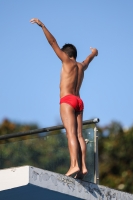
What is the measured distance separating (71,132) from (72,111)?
331 millimetres

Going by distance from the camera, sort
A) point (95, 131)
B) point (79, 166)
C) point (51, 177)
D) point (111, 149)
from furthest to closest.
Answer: point (111, 149)
point (95, 131)
point (79, 166)
point (51, 177)

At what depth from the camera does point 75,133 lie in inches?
413

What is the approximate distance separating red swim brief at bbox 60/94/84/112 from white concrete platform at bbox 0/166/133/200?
44.4 inches

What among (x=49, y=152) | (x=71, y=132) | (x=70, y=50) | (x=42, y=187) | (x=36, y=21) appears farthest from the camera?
(x=49, y=152)

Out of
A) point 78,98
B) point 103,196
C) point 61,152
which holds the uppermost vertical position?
point 78,98

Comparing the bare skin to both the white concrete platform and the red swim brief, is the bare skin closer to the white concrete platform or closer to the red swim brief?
the red swim brief

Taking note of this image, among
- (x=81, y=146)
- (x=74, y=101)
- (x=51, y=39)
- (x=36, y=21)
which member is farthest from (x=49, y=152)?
(x=36, y=21)

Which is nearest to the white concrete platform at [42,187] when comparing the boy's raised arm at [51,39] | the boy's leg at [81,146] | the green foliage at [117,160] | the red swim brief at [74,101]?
the boy's leg at [81,146]

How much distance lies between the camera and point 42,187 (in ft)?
31.4

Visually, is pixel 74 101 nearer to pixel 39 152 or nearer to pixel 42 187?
pixel 39 152

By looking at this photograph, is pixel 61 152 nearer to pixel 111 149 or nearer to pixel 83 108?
pixel 83 108

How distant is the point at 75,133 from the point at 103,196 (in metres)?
1.05

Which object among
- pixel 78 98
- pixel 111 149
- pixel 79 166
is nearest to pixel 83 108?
pixel 78 98

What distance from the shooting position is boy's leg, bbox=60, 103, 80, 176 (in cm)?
1023
